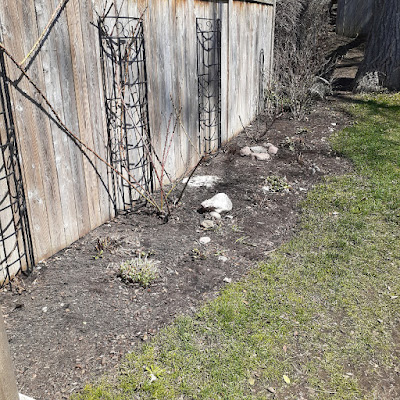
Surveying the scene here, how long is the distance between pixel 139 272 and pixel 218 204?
4.82ft

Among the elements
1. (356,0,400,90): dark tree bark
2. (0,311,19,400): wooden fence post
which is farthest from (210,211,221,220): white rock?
(356,0,400,90): dark tree bark

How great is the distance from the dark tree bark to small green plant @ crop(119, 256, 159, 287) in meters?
7.54

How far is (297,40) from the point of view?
463 inches

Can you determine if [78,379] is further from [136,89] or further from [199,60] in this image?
[199,60]

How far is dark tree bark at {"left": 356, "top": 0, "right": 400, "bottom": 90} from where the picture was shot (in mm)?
8750

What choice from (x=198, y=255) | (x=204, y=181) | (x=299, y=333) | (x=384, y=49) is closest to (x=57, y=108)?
(x=198, y=255)

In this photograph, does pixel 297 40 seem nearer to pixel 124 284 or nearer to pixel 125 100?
pixel 125 100

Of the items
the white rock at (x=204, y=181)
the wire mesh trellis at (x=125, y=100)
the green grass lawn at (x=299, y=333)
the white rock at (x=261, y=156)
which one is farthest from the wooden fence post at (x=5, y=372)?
the white rock at (x=261, y=156)

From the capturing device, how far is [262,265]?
3760 mm

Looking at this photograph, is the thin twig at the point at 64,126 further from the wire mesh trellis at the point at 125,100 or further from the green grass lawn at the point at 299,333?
the green grass lawn at the point at 299,333

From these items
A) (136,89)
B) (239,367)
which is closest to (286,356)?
(239,367)

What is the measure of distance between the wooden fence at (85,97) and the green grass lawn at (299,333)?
1486 mm

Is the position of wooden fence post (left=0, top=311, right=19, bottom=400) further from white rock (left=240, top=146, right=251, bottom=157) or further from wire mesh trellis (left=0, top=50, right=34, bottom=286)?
white rock (left=240, top=146, right=251, bottom=157)

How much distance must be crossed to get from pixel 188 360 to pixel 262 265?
50.6 inches
